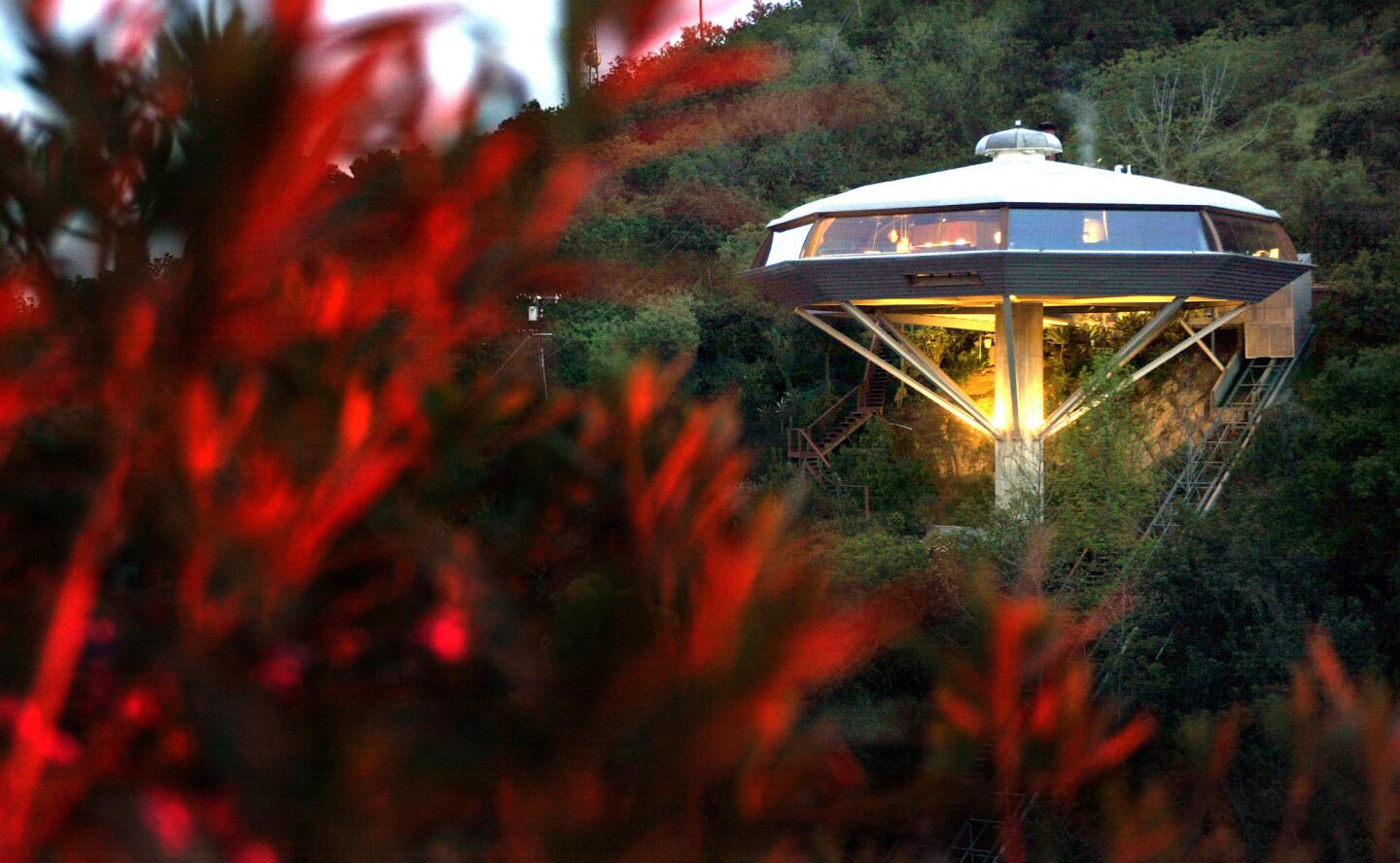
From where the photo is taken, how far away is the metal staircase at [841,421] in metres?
27.4

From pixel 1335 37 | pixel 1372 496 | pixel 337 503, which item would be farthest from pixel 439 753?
pixel 1335 37

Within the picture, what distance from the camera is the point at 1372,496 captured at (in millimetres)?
16500

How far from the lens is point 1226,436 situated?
2347 centimetres

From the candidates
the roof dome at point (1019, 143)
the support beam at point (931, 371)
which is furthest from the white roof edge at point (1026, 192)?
the support beam at point (931, 371)

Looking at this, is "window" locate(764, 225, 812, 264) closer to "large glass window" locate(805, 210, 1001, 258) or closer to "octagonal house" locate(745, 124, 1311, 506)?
"octagonal house" locate(745, 124, 1311, 506)

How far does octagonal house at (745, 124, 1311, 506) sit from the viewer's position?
2083 cm

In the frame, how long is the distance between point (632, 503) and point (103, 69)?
1.00 meters

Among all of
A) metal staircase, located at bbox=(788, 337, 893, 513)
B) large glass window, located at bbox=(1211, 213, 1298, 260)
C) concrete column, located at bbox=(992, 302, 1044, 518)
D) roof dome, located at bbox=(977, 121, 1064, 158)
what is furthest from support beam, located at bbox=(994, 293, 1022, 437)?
metal staircase, located at bbox=(788, 337, 893, 513)

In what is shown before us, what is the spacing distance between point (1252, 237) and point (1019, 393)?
4.54 meters

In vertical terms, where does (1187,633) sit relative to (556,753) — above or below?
below

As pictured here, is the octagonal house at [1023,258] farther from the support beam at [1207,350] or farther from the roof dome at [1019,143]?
the support beam at [1207,350]

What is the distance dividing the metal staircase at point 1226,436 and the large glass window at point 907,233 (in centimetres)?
501

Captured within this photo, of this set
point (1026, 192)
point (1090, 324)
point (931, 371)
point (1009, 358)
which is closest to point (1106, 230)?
point (1026, 192)

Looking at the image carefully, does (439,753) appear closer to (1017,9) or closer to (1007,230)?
(1007,230)
